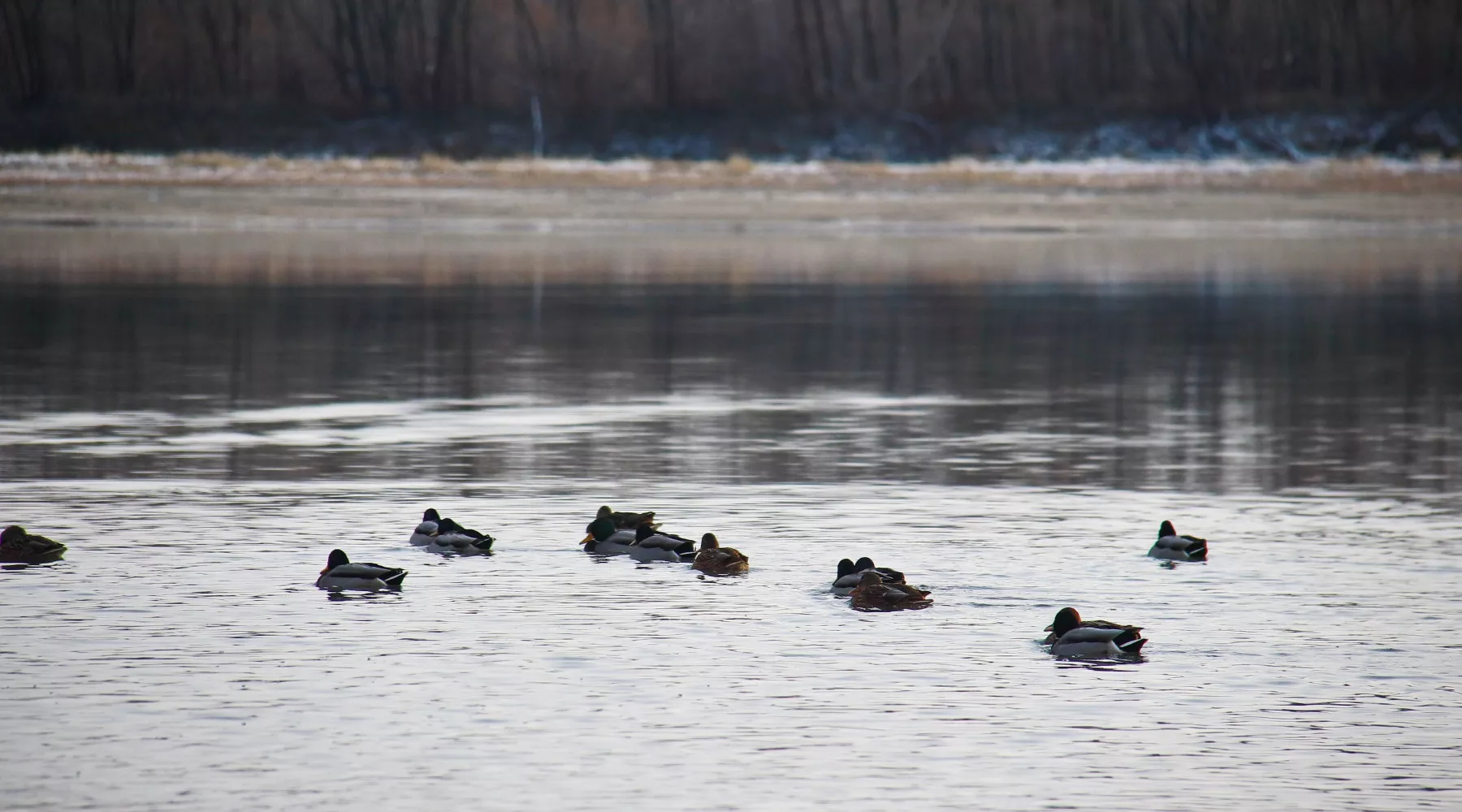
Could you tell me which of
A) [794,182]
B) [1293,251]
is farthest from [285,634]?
[794,182]

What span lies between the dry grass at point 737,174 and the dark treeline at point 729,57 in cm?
368

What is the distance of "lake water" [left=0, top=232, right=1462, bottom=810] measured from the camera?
8781 mm

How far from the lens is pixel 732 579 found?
40.8ft

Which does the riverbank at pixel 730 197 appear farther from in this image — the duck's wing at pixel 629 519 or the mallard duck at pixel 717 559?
the mallard duck at pixel 717 559

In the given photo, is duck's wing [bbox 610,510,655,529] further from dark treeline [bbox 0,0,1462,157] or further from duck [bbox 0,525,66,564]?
dark treeline [bbox 0,0,1462,157]

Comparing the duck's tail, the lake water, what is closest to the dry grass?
the lake water

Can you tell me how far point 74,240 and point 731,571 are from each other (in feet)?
146

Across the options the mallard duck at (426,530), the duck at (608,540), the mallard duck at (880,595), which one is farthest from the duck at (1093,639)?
the mallard duck at (426,530)

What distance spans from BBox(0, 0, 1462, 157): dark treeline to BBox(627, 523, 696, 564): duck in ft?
200

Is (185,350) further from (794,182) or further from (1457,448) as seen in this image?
(794,182)

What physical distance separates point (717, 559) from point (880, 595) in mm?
1254

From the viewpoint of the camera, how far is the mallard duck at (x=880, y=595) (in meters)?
11.4

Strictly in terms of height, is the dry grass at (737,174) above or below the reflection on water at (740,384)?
above

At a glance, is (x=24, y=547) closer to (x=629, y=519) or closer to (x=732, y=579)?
(x=629, y=519)
